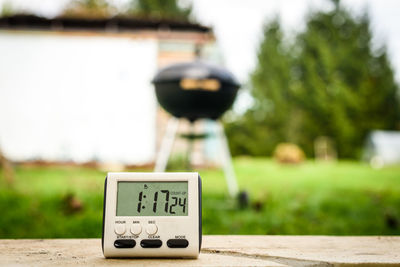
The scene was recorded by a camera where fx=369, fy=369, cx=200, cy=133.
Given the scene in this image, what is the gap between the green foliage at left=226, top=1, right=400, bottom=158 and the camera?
15969 mm

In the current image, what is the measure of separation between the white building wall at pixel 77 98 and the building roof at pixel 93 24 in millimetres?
207

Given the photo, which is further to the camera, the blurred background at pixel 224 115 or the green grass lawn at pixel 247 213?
the blurred background at pixel 224 115

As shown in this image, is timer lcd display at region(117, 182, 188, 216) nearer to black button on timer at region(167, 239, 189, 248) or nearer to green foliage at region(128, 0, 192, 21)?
black button on timer at region(167, 239, 189, 248)

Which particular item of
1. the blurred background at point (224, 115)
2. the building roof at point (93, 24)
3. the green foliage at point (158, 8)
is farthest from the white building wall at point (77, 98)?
the green foliage at point (158, 8)

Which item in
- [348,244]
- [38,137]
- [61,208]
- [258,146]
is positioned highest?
[348,244]

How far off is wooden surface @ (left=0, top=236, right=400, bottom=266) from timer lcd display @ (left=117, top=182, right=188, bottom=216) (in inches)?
4.1

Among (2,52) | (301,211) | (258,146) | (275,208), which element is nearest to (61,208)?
(275,208)

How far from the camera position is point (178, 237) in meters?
0.80

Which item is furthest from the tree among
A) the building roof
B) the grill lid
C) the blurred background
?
the grill lid

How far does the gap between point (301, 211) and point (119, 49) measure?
5.53 m

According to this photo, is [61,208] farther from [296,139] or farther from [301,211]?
[296,139]

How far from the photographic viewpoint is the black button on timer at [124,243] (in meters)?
0.80

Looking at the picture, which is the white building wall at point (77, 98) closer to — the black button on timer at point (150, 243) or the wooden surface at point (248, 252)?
the wooden surface at point (248, 252)

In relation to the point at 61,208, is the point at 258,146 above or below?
below
